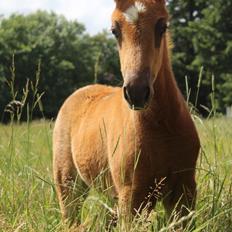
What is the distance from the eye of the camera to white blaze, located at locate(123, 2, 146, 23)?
359 centimetres

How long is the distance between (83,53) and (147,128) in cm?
4409

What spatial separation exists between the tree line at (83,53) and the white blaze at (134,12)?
23566 millimetres

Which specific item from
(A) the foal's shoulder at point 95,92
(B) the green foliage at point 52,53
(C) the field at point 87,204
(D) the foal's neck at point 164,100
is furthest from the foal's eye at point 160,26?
(B) the green foliage at point 52,53

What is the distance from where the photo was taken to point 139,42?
3.56 metres

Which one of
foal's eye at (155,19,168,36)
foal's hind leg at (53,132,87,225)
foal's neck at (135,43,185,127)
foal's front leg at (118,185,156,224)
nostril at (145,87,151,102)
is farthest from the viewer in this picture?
foal's hind leg at (53,132,87,225)

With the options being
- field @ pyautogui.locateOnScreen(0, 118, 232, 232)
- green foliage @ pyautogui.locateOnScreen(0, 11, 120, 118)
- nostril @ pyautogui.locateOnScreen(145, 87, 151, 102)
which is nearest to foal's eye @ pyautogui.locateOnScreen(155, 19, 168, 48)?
nostril @ pyautogui.locateOnScreen(145, 87, 151, 102)

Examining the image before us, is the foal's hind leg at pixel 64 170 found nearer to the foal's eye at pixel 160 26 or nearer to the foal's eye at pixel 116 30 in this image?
the foal's eye at pixel 116 30

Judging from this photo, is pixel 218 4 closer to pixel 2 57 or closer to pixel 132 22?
pixel 2 57

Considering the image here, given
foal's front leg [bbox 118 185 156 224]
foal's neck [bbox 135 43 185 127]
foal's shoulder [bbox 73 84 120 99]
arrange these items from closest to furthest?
1. foal's front leg [bbox 118 185 156 224]
2. foal's neck [bbox 135 43 185 127]
3. foal's shoulder [bbox 73 84 120 99]

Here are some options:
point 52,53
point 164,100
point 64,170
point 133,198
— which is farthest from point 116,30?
point 52,53

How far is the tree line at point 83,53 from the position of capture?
32438 millimetres

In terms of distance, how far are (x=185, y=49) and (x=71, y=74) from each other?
8.61 m

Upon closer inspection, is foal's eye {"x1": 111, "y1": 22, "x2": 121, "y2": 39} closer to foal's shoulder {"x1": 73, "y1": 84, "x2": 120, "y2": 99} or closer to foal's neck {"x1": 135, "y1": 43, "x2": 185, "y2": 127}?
foal's neck {"x1": 135, "y1": 43, "x2": 185, "y2": 127}

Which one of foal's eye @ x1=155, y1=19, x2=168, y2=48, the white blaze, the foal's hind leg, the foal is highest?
the white blaze
